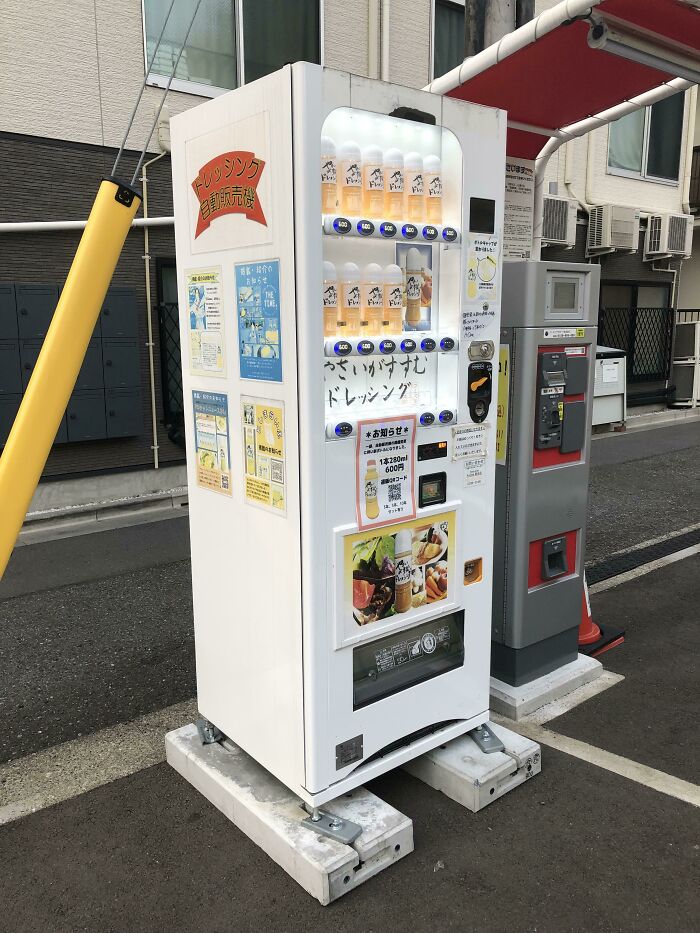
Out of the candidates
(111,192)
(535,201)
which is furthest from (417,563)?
(535,201)

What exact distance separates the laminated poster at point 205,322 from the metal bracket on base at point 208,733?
1510mm

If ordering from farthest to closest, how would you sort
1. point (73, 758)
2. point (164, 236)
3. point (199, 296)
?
point (164, 236) < point (73, 758) < point (199, 296)

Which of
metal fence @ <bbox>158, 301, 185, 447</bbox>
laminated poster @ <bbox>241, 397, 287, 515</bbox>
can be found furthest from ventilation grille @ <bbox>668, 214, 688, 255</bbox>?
laminated poster @ <bbox>241, 397, 287, 515</bbox>

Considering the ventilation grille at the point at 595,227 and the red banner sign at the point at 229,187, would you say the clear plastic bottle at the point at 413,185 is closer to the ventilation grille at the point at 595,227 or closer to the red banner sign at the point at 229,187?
the red banner sign at the point at 229,187

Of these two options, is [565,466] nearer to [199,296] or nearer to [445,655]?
[445,655]

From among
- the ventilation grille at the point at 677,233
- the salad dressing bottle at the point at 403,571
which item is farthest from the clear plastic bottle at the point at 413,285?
the ventilation grille at the point at 677,233

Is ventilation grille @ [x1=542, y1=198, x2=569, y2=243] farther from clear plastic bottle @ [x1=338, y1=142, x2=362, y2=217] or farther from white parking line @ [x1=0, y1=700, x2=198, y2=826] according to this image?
white parking line @ [x1=0, y1=700, x2=198, y2=826]

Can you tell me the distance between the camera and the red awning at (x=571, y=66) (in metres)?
3.32

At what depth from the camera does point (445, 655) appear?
3.07 meters

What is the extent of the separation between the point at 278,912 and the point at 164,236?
21.3 ft

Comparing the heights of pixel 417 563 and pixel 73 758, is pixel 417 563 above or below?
above

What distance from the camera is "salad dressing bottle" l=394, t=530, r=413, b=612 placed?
282 cm

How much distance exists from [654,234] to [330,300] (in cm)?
1164

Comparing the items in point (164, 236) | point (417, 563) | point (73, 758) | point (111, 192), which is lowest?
point (73, 758)
